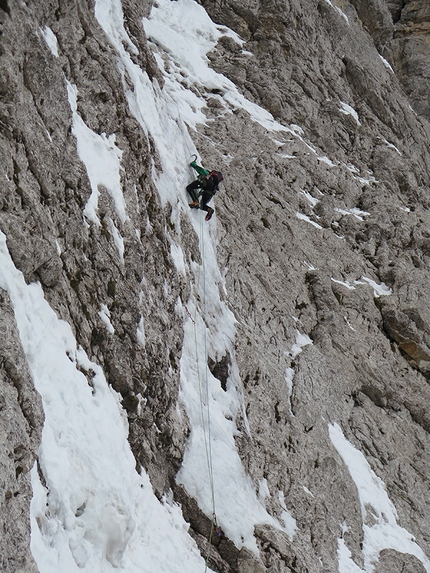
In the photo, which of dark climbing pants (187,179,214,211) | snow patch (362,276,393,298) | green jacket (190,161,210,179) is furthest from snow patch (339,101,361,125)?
dark climbing pants (187,179,214,211)

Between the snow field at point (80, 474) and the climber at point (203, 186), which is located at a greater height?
the climber at point (203, 186)

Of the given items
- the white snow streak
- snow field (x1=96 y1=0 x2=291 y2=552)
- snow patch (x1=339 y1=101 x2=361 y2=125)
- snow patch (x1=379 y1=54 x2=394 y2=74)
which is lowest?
the white snow streak

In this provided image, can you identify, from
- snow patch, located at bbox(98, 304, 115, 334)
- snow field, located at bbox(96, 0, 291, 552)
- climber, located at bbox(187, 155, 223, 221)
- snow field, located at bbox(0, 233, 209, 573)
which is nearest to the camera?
snow field, located at bbox(0, 233, 209, 573)

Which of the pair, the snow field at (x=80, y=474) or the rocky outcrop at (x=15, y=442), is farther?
the snow field at (x=80, y=474)

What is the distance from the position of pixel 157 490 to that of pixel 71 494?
8.63ft

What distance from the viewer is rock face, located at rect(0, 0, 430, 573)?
9094 mm

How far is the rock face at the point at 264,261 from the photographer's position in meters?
9.09

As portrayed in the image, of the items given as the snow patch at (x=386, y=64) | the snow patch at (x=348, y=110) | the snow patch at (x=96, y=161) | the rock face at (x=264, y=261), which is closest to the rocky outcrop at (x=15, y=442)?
the rock face at (x=264, y=261)

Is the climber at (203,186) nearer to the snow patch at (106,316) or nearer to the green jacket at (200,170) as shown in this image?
the green jacket at (200,170)

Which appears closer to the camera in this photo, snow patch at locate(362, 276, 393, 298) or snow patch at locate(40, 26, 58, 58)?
snow patch at locate(40, 26, 58, 58)

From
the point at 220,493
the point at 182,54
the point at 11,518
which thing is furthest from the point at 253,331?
the point at 182,54

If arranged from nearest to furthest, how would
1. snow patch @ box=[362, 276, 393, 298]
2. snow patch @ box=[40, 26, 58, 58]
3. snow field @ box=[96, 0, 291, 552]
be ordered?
snow patch @ box=[40, 26, 58, 58], snow field @ box=[96, 0, 291, 552], snow patch @ box=[362, 276, 393, 298]

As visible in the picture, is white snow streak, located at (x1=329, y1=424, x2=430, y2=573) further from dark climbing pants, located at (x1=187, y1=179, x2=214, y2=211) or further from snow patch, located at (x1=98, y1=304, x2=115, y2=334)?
snow patch, located at (x1=98, y1=304, x2=115, y2=334)

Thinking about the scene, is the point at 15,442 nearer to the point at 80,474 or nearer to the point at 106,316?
the point at 80,474
